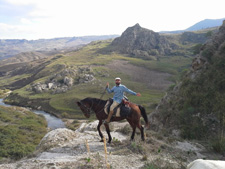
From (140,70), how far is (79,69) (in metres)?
55.2

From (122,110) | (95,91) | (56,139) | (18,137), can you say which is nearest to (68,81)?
(95,91)

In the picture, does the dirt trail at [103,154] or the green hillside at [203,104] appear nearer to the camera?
the dirt trail at [103,154]

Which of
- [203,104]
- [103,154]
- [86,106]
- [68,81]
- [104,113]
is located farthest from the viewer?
[68,81]

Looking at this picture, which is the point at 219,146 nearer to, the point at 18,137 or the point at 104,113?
the point at 104,113

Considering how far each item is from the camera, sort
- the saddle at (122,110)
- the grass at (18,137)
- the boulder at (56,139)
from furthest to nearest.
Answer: the grass at (18,137)
the boulder at (56,139)
the saddle at (122,110)

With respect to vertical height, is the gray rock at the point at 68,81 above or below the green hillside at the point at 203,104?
below

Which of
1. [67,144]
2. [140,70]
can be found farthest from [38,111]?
[140,70]

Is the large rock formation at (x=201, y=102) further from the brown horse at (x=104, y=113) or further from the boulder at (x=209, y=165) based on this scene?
the boulder at (x=209, y=165)

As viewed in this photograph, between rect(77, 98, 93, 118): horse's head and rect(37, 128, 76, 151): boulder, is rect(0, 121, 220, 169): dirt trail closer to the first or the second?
rect(37, 128, 76, 151): boulder

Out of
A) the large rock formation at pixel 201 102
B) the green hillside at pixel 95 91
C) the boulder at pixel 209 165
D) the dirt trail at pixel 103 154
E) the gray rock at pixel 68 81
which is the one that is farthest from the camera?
the gray rock at pixel 68 81

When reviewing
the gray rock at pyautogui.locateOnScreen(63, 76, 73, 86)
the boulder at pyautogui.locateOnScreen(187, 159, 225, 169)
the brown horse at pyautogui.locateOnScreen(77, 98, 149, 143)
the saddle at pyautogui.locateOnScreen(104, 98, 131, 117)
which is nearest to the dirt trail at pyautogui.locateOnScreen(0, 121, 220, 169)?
the brown horse at pyautogui.locateOnScreen(77, 98, 149, 143)

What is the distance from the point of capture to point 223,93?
17.3 meters

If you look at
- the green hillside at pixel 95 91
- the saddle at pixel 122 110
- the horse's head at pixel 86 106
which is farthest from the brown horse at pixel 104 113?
the green hillside at pixel 95 91

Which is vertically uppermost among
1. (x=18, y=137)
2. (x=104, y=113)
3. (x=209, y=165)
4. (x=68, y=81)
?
(x=209, y=165)
